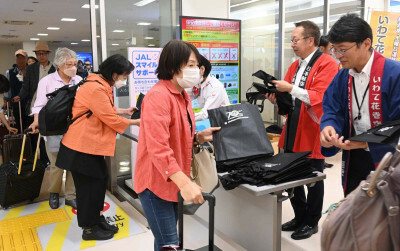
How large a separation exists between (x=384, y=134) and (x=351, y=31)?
0.55 m

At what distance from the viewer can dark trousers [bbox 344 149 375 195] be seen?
190 cm

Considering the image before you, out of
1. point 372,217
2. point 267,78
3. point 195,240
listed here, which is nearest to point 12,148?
point 195,240

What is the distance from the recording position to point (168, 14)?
4.42 m

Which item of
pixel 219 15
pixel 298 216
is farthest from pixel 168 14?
pixel 298 216

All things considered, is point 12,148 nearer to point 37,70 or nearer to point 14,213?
point 37,70

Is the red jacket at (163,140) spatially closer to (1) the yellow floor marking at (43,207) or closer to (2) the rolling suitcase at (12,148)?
(1) the yellow floor marking at (43,207)

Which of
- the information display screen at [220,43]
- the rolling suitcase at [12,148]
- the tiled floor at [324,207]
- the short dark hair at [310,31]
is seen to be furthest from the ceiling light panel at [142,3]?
the tiled floor at [324,207]

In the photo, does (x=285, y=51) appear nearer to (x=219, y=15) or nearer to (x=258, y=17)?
(x=258, y=17)

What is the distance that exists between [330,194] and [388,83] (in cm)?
251

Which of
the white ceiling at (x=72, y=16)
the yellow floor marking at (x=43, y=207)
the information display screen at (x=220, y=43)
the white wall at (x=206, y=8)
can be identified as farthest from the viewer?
the white wall at (x=206, y=8)

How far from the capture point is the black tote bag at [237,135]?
194 cm

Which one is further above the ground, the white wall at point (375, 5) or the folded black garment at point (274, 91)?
the white wall at point (375, 5)

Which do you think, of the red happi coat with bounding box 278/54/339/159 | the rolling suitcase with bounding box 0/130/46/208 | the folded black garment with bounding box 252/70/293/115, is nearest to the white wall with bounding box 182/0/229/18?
the folded black garment with bounding box 252/70/293/115

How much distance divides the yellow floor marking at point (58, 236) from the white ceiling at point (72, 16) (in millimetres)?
2079
